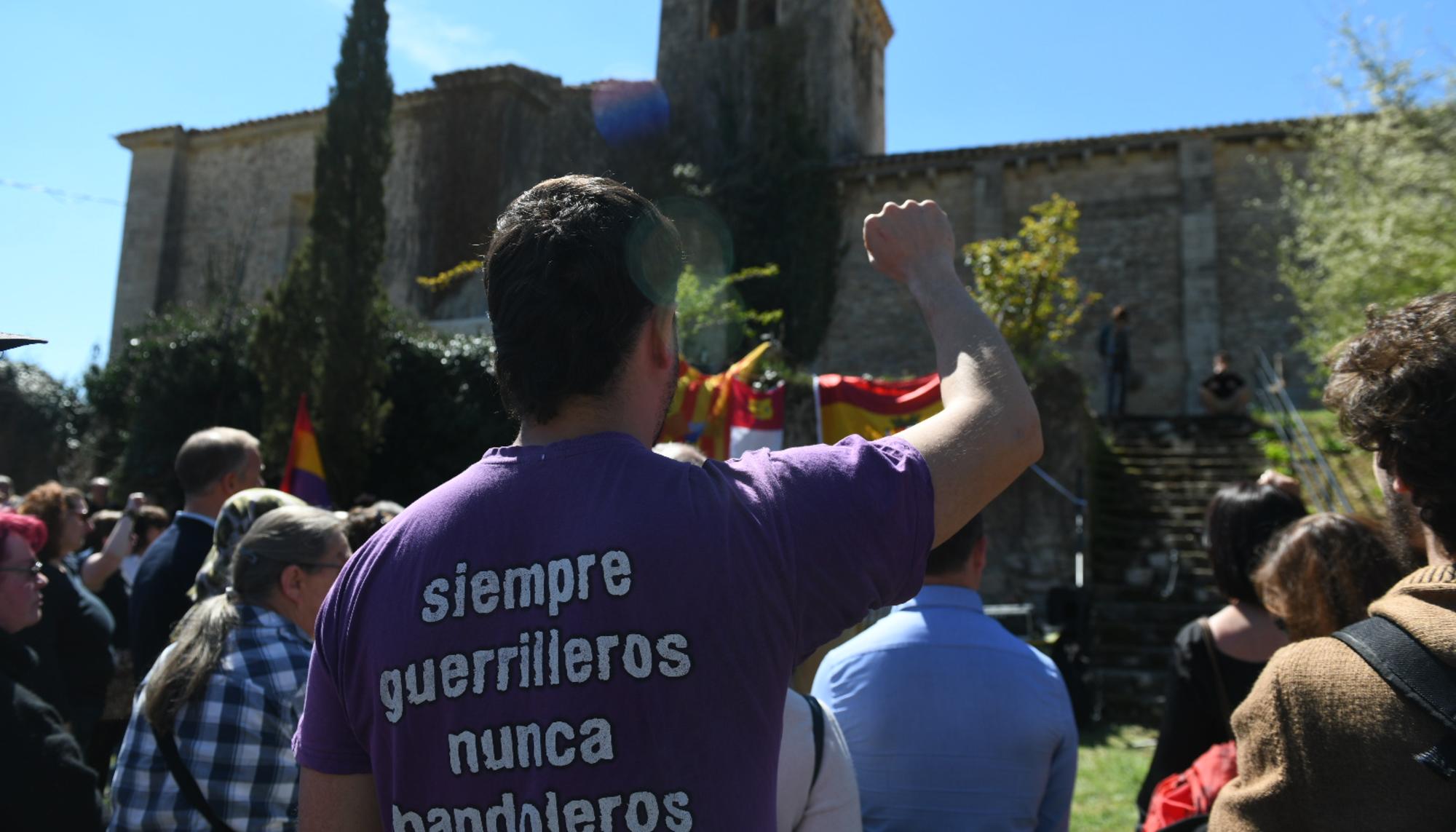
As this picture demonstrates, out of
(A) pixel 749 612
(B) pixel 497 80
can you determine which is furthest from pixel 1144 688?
(B) pixel 497 80

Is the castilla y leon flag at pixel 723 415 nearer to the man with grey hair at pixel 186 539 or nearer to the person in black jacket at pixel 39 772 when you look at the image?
the man with grey hair at pixel 186 539

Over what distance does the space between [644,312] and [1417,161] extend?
39.6 feet

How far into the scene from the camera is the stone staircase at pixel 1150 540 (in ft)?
32.3

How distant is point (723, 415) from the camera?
9.23 meters

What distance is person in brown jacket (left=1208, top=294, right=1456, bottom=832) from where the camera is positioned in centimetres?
145

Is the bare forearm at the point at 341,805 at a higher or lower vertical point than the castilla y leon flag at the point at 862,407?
lower

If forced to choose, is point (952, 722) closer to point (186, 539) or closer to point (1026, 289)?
point (186, 539)

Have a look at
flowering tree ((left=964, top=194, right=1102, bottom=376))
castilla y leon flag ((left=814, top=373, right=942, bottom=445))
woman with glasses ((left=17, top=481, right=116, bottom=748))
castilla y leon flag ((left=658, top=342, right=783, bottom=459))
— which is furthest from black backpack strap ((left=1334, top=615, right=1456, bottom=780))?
flowering tree ((left=964, top=194, right=1102, bottom=376))

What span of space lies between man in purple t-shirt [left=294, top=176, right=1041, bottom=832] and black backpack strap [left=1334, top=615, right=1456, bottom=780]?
59cm

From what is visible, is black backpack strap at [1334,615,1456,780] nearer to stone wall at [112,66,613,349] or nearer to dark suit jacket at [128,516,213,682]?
dark suit jacket at [128,516,213,682]

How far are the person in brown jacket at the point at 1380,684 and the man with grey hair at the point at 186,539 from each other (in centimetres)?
335

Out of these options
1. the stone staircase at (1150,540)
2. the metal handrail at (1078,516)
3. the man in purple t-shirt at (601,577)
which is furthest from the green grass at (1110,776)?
the man in purple t-shirt at (601,577)

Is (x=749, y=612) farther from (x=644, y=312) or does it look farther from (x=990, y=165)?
(x=990, y=165)

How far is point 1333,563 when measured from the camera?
267cm
